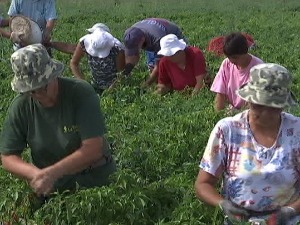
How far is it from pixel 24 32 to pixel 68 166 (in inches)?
203

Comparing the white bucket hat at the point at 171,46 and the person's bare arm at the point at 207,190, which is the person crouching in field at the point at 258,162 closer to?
the person's bare arm at the point at 207,190

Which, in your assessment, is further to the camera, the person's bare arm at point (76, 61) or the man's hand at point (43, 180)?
the person's bare arm at point (76, 61)

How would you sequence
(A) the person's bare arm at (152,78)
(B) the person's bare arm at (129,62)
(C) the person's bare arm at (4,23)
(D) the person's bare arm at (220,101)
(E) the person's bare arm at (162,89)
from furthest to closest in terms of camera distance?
(C) the person's bare arm at (4,23) < (A) the person's bare arm at (152,78) < (B) the person's bare arm at (129,62) < (E) the person's bare arm at (162,89) < (D) the person's bare arm at (220,101)

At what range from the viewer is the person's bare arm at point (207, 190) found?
14.0 feet

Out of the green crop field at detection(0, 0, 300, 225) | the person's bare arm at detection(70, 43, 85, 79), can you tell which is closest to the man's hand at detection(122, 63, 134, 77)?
the green crop field at detection(0, 0, 300, 225)

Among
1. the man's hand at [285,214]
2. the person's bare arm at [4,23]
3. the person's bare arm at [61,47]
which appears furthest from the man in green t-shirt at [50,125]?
the person's bare arm at [4,23]

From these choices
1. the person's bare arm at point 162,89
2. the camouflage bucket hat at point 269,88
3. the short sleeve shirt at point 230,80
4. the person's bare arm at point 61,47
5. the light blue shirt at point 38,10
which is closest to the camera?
the camouflage bucket hat at point 269,88

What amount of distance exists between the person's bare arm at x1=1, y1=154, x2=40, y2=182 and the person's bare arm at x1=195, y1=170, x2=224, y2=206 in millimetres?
1048

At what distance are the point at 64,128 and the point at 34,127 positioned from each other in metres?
0.21

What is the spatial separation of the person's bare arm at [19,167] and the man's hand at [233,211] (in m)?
1.21

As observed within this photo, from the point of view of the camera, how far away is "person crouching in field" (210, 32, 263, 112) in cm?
A: 658

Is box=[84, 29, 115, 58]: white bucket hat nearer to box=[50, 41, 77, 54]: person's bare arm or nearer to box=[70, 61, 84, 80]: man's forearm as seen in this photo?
box=[70, 61, 84, 80]: man's forearm

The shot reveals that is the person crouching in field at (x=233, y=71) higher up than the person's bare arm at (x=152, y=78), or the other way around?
the person crouching in field at (x=233, y=71)

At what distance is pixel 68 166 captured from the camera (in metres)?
4.65
